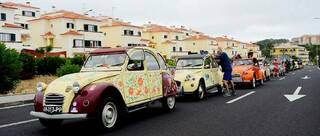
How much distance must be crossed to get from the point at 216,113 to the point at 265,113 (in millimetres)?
1254

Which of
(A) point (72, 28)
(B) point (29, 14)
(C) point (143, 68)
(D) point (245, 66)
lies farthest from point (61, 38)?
(C) point (143, 68)

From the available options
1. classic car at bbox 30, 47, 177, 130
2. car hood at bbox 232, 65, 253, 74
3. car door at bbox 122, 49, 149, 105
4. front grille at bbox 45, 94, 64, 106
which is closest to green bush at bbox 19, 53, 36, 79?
car hood at bbox 232, 65, 253, 74

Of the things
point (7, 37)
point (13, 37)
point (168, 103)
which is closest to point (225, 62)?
point (168, 103)

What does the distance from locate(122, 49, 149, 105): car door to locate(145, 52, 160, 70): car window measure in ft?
1.03

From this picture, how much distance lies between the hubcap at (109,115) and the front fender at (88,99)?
0.36 meters

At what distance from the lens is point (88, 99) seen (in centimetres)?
736

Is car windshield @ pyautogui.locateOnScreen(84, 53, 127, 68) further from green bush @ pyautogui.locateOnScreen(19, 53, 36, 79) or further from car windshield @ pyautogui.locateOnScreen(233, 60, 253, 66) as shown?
green bush @ pyautogui.locateOnScreen(19, 53, 36, 79)

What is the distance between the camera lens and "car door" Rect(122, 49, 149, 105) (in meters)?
8.65

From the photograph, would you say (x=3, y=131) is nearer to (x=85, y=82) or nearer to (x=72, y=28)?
(x=85, y=82)

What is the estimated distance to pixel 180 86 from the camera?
13438 millimetres

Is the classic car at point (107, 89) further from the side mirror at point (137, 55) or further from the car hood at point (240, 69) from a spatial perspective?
the car hood at point (240, 69)

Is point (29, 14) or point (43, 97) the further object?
point (29, 14)

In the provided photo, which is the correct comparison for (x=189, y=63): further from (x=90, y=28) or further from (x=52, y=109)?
(x=90, y=28)

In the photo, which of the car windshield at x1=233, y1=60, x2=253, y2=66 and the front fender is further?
the car windshield at x1=233, y1=60, x2=253, y2=66
